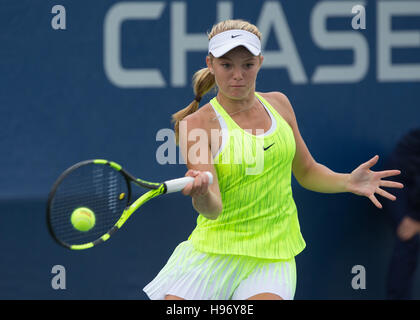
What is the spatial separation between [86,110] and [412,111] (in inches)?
67.2

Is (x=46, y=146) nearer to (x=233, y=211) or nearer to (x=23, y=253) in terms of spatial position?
(x=23, y=253)

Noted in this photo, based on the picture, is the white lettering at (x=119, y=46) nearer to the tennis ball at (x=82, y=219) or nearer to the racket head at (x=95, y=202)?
the racket head at (x=95, y=202)

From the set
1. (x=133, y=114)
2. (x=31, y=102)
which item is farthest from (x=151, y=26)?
(x=31, y=102)

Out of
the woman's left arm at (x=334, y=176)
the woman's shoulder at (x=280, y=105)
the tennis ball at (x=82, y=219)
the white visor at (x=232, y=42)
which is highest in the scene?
the white visor at (x=232, y=42)

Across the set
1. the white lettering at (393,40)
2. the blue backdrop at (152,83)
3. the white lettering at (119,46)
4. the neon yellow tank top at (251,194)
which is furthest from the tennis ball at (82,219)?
the white lettering at (393,40)

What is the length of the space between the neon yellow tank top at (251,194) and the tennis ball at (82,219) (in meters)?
0.44

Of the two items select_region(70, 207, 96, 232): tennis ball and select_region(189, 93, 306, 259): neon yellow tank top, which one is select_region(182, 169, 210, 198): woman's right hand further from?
select_region(70, 207, 96, 232): tennis ball

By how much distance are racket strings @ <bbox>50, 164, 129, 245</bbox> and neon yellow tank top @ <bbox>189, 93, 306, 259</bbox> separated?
0.35 m

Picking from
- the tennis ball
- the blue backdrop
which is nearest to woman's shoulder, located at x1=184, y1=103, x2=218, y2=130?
the tennis ball

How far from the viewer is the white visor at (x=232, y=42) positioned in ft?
8.56

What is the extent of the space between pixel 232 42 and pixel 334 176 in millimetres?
704
